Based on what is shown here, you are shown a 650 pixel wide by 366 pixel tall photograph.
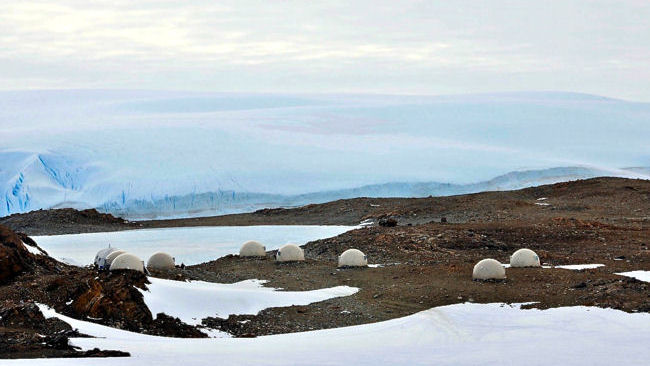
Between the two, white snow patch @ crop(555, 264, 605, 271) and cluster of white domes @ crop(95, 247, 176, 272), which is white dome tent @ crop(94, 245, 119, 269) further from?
white snow patch @ crop(555, 264, 605, 271)

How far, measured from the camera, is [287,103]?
5009 centimetres

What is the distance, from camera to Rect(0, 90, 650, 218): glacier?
33.0 m

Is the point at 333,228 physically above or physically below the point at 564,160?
below

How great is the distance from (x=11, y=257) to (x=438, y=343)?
7623 mm

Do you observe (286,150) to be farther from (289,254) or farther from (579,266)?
(579,266)

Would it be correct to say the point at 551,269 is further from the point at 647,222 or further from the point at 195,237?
the point at 195,237

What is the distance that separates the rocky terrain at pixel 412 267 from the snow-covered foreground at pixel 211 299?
293 mm

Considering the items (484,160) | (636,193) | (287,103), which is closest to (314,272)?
(636,193)

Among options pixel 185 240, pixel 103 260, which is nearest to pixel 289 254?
pixel 103 260

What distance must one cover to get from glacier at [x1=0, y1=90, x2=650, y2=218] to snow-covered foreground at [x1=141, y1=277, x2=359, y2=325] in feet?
57.1

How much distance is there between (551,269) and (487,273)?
172 cm

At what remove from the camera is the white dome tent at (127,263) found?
15484 millimetres

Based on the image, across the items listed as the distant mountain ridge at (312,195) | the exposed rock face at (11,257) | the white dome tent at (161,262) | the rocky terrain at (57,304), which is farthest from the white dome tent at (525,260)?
the distant mountain ridge at (312,195)

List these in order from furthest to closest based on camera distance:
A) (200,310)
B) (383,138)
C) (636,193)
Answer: (383,138)
(636,193)
(200,310)
